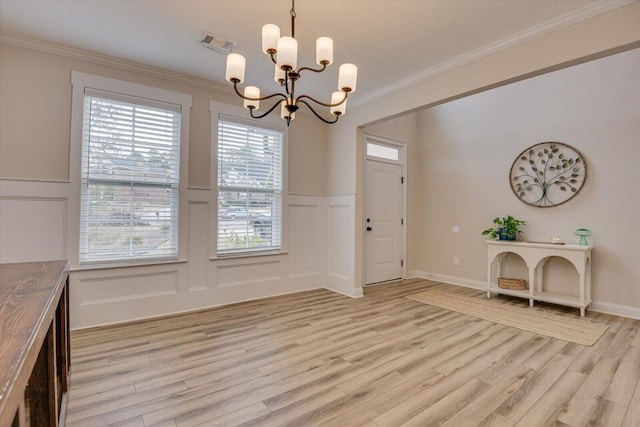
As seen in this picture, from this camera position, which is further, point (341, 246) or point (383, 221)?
point (383, 221)

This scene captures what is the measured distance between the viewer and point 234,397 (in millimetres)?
1895

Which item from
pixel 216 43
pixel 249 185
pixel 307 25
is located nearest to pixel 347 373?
pixel 249 185

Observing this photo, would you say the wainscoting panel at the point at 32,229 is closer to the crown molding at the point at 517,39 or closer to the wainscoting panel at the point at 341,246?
the wainscoting panel at the point at 341,246

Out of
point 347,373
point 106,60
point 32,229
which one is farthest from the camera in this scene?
point 106,60

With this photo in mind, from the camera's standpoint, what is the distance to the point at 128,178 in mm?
3178

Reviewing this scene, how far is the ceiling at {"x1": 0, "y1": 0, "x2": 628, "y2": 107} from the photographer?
7.47 feet

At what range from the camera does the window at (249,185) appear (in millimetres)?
3766

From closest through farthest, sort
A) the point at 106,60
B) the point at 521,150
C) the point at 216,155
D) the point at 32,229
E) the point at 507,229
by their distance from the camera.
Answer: the point at 32,229 < the point at 106,60 < the point at 216,155 < the point at 507,229 < the point at 521,150

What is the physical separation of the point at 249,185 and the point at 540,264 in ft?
12.9

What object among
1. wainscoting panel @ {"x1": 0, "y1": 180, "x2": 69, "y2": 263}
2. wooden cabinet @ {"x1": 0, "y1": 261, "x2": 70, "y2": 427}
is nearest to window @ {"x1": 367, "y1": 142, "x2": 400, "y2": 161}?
wainscoting panel @ {"x1": 0, "y1": 180, "x2": 69, "y2": 263}

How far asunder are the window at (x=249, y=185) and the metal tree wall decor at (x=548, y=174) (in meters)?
3.32

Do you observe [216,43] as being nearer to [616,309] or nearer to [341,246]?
[341,246]

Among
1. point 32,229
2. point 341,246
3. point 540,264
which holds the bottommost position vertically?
point 540,264

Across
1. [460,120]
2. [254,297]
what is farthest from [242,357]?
[460,120]
